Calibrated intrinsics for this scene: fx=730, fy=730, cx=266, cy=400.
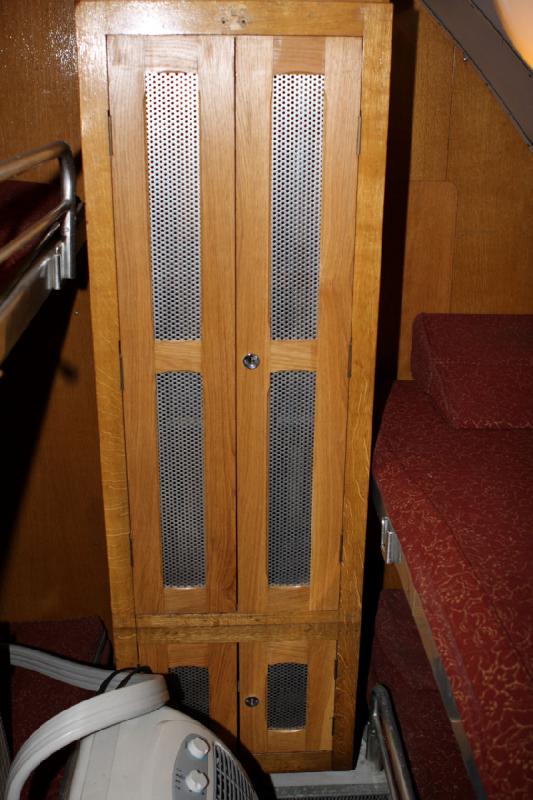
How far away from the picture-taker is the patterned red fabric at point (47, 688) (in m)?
2.25

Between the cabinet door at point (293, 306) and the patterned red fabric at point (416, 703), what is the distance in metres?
0.43

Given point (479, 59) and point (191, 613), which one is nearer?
point (191, 613)

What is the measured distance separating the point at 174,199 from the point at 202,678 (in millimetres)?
1474

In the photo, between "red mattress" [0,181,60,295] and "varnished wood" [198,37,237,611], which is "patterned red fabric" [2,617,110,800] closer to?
"varnished wood" [198,37,237,611]

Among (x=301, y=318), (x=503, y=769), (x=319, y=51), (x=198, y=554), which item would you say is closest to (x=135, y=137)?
(x=319, y=51)

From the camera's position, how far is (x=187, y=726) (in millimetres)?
1821

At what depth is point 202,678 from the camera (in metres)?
2.33

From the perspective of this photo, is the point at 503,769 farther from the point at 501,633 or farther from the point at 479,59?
the point at 479,59

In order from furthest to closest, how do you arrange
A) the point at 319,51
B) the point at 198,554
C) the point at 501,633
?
1. the point at 198,554
2. the point at 319,51
3. the point at 501,633

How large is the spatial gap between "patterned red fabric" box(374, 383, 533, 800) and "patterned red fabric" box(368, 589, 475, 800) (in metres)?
0.77

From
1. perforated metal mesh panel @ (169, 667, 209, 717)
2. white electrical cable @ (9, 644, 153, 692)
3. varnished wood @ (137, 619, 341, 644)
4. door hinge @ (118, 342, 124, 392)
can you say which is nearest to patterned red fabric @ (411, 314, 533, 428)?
varnished wood @ (137, 619, 341, 644)

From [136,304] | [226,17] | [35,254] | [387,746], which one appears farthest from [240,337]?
[387,746]

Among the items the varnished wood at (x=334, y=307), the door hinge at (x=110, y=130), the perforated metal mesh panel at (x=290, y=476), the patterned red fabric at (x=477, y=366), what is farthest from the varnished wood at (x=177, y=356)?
the patterned red fabric at (x=477, y=366)

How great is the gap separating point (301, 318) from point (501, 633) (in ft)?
3.22
